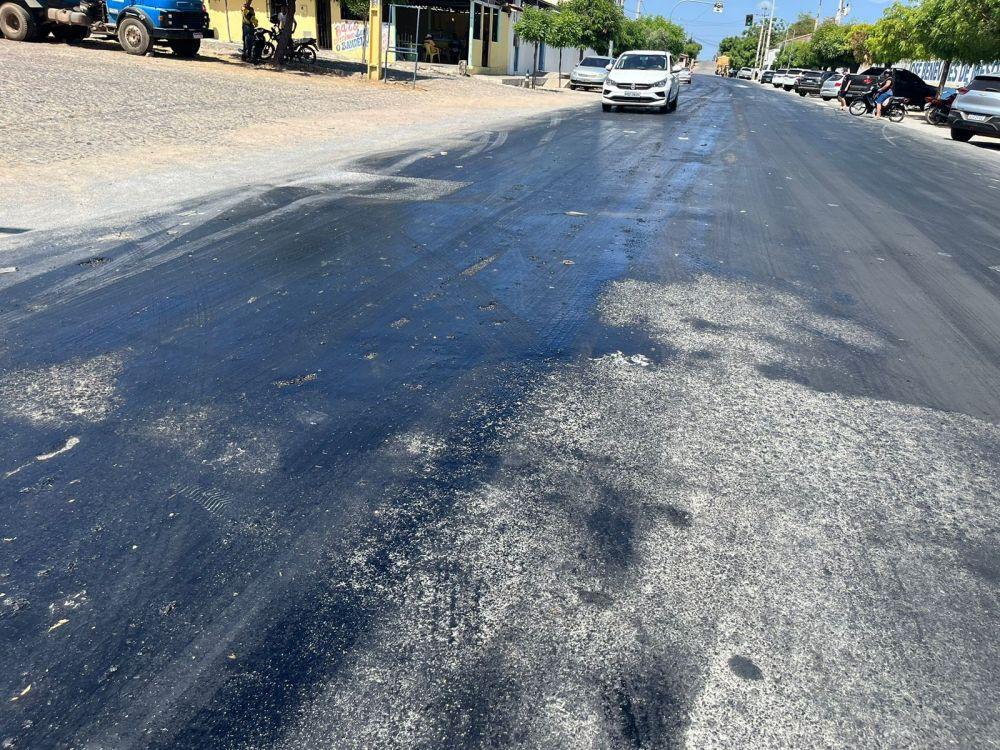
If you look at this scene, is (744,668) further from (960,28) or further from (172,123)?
(960,28)

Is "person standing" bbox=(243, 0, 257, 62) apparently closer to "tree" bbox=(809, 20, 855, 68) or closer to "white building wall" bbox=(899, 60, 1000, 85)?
"white building wall" bbox=(899, 60, 1000, 85)

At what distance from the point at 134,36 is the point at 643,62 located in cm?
1589

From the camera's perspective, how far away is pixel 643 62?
2392cm

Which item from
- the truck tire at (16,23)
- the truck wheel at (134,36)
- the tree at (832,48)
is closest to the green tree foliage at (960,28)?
the truck wheel at (134,36)

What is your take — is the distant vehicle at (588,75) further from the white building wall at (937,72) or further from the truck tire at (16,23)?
the white building wall at (937,72)

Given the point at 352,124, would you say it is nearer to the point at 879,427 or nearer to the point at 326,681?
the point at 879,427

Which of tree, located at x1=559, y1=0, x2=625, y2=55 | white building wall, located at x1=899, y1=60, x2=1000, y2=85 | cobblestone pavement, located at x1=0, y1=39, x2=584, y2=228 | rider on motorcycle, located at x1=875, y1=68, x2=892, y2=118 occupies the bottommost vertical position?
cobblestone pavement, located at x1=0, y1=39, x2=584, y2=228

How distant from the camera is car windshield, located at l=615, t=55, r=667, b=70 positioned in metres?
23.8

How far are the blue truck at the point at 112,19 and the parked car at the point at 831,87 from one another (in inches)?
1538

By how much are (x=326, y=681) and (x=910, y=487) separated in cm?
276

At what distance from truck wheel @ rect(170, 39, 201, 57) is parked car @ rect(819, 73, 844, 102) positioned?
38369 millimetres

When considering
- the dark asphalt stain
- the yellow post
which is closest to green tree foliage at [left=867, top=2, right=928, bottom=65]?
the yellow post

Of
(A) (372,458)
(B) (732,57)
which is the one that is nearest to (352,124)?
(A) (372,458)

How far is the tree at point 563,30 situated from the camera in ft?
121
